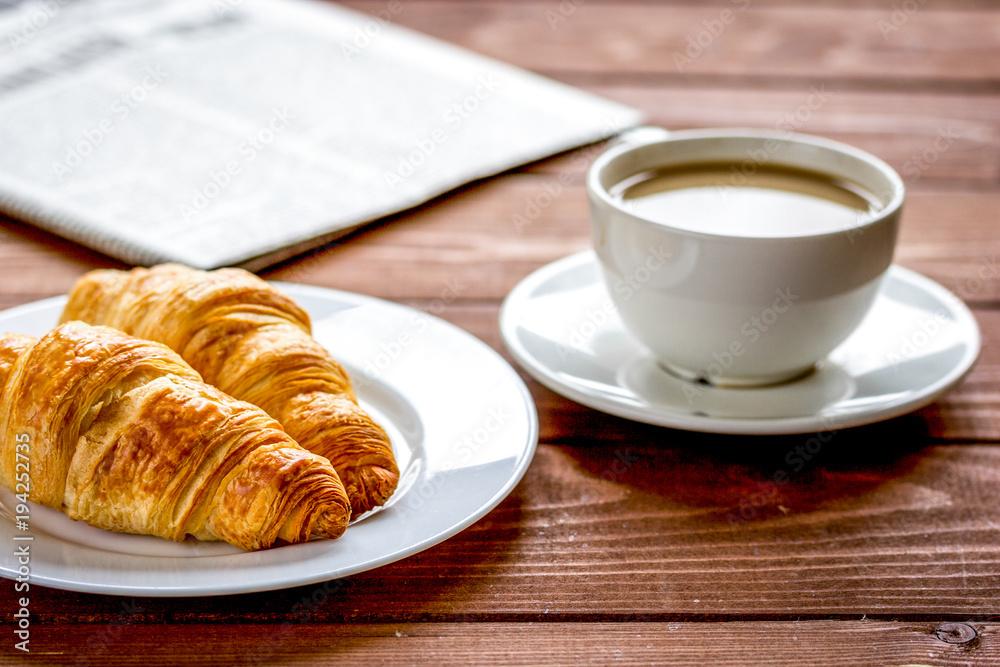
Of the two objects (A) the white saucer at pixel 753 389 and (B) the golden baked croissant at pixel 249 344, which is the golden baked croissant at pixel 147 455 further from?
(A) the white saucer at pixel 753 389

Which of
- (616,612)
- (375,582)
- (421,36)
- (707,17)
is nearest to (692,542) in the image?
(616,612)

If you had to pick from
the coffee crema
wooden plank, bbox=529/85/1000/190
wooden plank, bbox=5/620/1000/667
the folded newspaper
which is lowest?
the folded newspaper

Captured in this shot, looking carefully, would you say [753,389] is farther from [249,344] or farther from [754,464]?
[249,344]

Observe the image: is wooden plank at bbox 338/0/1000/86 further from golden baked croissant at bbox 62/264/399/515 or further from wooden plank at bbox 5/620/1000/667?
wooden plank at bbox 5/620/1000/667

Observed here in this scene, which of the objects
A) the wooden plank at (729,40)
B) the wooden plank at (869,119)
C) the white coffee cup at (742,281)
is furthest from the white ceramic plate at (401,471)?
the wooden plank at (729,40)

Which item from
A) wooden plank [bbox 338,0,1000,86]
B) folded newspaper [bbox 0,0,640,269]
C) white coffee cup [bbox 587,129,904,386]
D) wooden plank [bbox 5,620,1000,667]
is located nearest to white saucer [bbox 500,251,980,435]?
white coffee cup [bbox 587,129,904,386]

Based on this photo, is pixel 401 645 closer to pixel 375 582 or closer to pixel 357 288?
pixel 375 582

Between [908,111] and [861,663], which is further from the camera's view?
[908,111]
